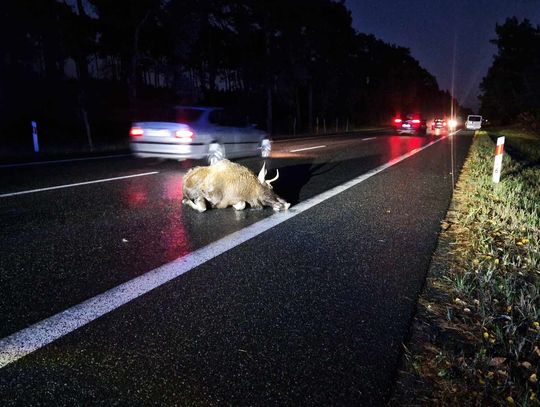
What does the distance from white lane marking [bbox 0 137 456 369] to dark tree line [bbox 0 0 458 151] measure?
13424 millimetres

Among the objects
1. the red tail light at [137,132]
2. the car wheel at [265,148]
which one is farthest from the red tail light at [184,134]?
the car wheel at [265,148]

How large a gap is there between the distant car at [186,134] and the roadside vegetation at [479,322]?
6271mm

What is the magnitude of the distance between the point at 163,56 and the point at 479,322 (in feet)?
148

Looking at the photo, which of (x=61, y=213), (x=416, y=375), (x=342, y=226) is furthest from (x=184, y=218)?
(x=416, y=375)

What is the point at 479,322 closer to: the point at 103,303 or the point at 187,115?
the point at 103,303

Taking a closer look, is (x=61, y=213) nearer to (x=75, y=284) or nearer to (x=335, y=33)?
(x=75, y=284)

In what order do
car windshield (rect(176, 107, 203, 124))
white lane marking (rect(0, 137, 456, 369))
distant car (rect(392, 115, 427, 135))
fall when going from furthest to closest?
distant car (rect(392, 115, 427, 135)) < car windshield (rect(176, 107, 203, 124)) < white lane marking (rect(0, 137, 456, 369))

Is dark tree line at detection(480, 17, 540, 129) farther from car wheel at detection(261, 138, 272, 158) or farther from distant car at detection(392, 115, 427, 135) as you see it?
car wheel at detection(261, 138, 272, 158)

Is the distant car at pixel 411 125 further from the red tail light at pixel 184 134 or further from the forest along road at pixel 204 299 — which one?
the forest along road at pixel 204 299

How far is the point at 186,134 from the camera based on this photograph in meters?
9.23

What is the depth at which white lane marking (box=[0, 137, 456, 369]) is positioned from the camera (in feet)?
7.14

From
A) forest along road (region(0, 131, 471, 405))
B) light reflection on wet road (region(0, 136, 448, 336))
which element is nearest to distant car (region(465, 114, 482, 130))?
light reflection on wet road (region(0, 136, 448, 336))

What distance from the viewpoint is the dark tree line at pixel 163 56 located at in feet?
54.3

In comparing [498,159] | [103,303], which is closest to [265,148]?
[498,159]
